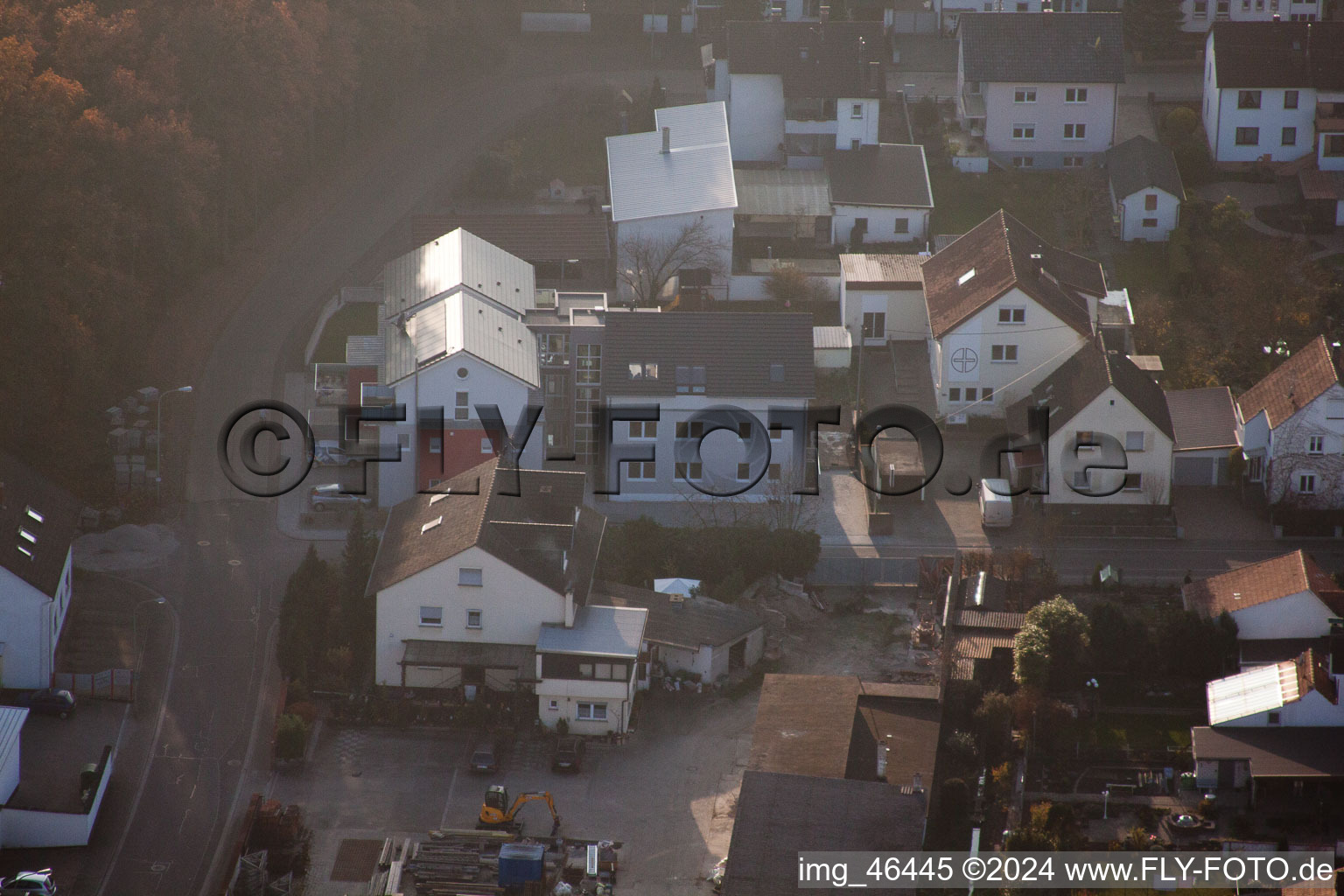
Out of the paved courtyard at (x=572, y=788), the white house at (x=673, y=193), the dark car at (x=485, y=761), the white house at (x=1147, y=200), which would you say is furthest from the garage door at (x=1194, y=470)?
the dark car at (x=485, y=761)

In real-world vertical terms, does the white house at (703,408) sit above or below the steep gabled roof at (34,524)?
above

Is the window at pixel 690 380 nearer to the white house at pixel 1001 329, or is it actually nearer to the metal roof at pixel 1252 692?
the white house at pixel 1001 329

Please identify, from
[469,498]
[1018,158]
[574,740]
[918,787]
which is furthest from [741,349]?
[1018,158]

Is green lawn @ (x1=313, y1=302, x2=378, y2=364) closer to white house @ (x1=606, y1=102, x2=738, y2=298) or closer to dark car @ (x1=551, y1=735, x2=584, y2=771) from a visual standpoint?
white house @ (x1=606, y1=102, x2=738, y2=298)

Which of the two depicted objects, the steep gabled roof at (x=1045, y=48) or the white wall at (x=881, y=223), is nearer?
the white wall at (x=881, y=223)

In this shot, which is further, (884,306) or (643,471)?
(884,306)

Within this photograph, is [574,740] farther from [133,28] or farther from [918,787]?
[133,28]

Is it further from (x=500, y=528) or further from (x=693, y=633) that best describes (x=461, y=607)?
(x=693, y=633)

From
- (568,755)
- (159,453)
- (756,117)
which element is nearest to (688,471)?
(568,755)
